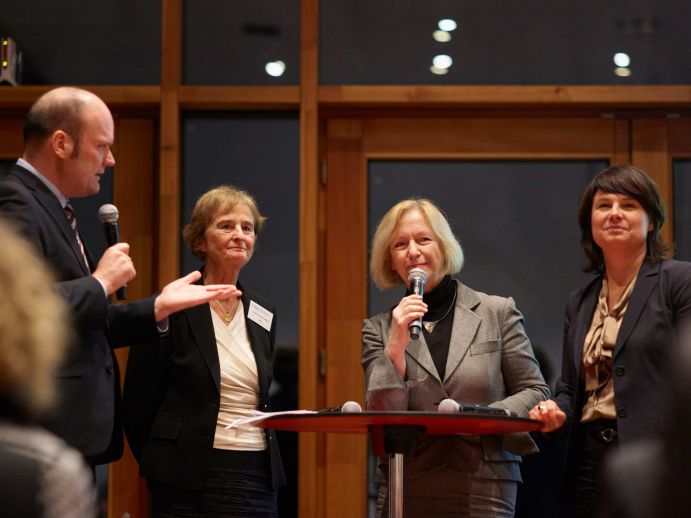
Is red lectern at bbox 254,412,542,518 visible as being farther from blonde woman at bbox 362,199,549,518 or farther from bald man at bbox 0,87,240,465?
bald man at bbox 0,87,240,465

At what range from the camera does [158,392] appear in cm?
379

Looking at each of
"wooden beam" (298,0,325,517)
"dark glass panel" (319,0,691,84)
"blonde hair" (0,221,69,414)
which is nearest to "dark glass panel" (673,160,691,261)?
"dark glass panel" (319,0,691,84)

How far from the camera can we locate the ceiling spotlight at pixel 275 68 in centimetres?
497

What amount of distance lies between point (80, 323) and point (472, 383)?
127cm

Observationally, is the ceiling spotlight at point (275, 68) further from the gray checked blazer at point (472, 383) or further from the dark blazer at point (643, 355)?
the dark blazer at point (643, 355)

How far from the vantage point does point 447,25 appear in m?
5.03

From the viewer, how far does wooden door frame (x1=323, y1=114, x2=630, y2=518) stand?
485 cm

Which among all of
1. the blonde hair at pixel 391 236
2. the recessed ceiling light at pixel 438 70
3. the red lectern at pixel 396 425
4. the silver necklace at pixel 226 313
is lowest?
the red lectern at pixel 396 425

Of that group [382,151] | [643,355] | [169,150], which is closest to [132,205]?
[169,150]

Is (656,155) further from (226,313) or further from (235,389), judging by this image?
(235,389)

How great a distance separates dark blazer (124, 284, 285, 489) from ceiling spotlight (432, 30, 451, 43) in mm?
1926

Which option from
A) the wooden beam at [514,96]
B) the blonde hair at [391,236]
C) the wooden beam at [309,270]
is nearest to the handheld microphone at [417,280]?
the blonde hair at [391,236]

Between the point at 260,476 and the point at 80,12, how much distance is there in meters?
2.62

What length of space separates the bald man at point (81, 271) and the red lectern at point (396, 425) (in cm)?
48
